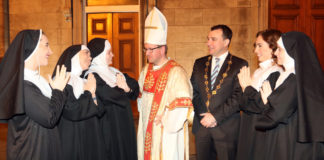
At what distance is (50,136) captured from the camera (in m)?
2.66

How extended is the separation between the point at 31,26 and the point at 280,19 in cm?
612

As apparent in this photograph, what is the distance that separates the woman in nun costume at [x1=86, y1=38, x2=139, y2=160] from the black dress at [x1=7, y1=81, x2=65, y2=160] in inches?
43.5

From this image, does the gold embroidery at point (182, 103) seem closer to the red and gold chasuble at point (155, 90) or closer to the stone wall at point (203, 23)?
the red and gold chasuble at point (155, 90)

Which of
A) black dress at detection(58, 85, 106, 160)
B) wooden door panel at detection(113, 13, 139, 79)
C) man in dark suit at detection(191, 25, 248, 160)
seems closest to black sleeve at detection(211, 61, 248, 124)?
man in dark suit at detection(191, 25, 248, 160)

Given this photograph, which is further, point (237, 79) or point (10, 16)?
point (10, 16)

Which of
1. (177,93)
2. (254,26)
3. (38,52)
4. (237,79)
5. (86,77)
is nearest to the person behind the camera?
(38,52)

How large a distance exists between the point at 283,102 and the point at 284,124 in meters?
0.24

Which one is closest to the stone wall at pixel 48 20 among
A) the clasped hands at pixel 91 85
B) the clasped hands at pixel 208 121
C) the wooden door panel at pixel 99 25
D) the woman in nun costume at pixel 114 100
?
the wooden door panel at pixel 99 25

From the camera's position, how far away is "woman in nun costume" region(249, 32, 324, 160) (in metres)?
2.38

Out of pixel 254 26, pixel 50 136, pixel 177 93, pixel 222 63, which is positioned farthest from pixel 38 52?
pixel 254 26

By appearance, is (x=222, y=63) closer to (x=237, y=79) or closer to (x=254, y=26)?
(x=237, y=79)

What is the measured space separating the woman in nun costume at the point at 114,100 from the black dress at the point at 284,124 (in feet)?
5.65

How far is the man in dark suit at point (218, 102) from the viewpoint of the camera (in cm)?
342

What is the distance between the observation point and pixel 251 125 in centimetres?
336
